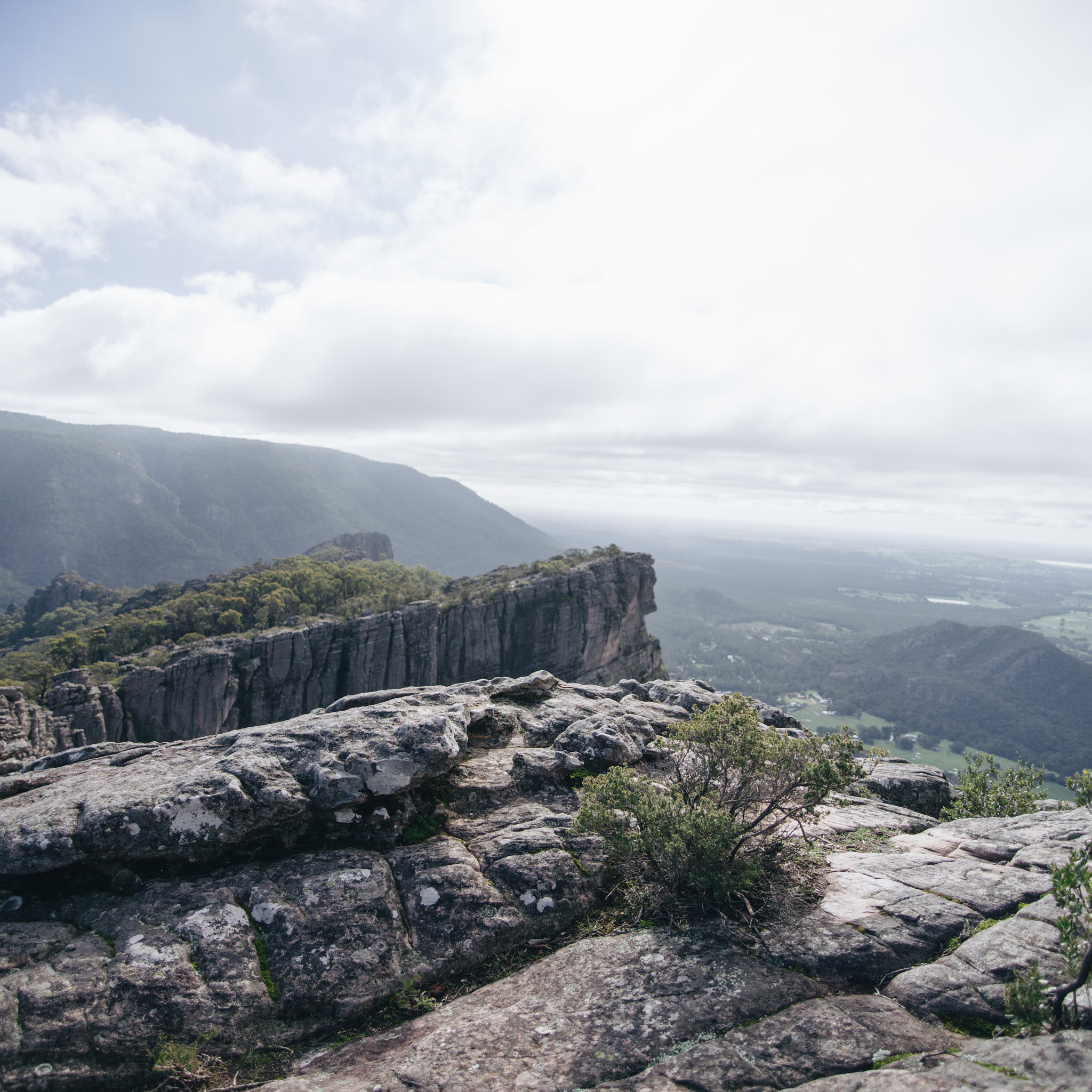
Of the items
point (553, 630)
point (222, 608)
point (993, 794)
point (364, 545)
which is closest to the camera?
point (993, 794)

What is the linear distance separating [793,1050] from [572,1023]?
11.0 feet

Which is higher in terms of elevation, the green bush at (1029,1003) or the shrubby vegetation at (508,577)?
the green bush at (1029,1003)

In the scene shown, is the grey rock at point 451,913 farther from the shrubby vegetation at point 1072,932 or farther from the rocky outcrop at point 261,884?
the shrubby vegetation at point 1072,932

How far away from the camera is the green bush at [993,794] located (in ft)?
63.6

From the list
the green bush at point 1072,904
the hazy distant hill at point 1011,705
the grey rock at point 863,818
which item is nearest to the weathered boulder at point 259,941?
the grey rock at point 863,818

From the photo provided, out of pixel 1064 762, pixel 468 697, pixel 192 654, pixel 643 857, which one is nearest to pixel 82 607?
pixel 192 654

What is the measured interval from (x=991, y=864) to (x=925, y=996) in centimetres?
607

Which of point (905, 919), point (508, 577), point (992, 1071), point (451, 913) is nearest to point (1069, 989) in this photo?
point (992, 1071)

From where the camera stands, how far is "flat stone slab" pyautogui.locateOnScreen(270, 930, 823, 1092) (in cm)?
740

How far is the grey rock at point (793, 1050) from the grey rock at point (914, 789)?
1497 cm

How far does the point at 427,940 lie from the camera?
9.86 m

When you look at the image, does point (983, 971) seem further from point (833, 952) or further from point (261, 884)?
point (261, 884)

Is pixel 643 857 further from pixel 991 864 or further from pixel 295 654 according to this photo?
pixel 295 654

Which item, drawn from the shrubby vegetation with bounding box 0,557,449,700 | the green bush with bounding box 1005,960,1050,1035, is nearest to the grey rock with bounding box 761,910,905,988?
the green bush with bounding box 1005,960,1050,1035
